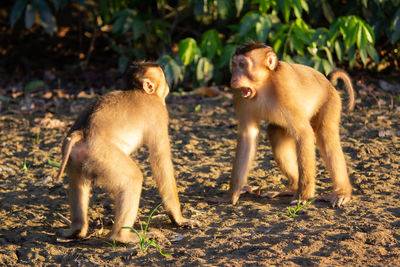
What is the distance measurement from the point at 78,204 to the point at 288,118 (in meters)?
1.86

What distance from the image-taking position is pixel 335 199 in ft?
15.6

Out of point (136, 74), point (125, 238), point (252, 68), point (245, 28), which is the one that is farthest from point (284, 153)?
point (245, 28)

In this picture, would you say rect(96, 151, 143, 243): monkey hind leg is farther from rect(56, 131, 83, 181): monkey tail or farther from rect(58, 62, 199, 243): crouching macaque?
rect(56, 131, 83, 181): monkey tail

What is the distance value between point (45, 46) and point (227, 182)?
6369 mm

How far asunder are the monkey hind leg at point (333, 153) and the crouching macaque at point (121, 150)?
4.55ft

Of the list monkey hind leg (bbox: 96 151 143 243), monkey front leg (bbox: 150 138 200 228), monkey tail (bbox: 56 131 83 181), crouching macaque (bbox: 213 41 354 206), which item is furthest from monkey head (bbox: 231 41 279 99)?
monkey tail (bbox: 56 131 83 181)

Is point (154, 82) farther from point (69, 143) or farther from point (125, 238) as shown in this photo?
point (125, 238)

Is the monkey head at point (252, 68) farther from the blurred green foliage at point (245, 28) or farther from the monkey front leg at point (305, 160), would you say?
the blurred green foliage at point (245, 28)

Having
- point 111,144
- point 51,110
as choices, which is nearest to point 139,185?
point 111,144

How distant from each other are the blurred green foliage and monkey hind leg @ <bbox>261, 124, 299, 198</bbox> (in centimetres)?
206

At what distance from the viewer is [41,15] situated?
7754 mm

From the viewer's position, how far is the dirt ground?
12.4ft

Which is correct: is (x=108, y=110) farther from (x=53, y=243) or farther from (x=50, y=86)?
(x=50, y=86)

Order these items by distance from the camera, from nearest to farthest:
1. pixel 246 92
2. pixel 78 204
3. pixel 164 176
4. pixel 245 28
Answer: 1. pixel 78 204
2. pixel 164 176
3. pixel 246 92
4. pixel 245 28
